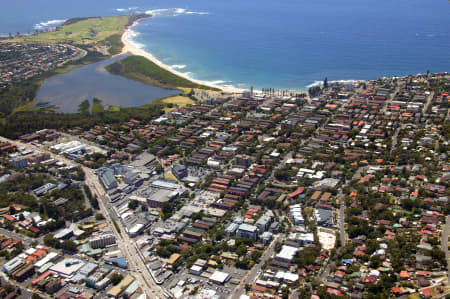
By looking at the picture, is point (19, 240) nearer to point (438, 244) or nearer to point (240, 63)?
point (438, 244)

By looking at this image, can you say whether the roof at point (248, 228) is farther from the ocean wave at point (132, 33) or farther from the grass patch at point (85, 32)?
the ocean wave at point (132, 33)

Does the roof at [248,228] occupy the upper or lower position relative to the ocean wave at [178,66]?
lower

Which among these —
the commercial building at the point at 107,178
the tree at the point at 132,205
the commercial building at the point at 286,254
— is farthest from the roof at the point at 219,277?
the commercial building at the point at 107,178

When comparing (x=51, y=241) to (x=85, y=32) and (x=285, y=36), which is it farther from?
(x=85, y=32)

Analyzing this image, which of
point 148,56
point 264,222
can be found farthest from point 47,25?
point 264,222

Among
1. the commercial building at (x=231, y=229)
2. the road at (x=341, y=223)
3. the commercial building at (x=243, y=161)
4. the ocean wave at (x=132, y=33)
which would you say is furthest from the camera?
the ocean wave at (x=132, y=33)

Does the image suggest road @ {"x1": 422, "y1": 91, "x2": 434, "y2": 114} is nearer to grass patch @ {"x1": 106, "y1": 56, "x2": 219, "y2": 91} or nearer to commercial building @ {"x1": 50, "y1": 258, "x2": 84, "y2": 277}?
grass patch @ {"x1": 106, "y1": 56, "x2": 219, "y2": 91}
